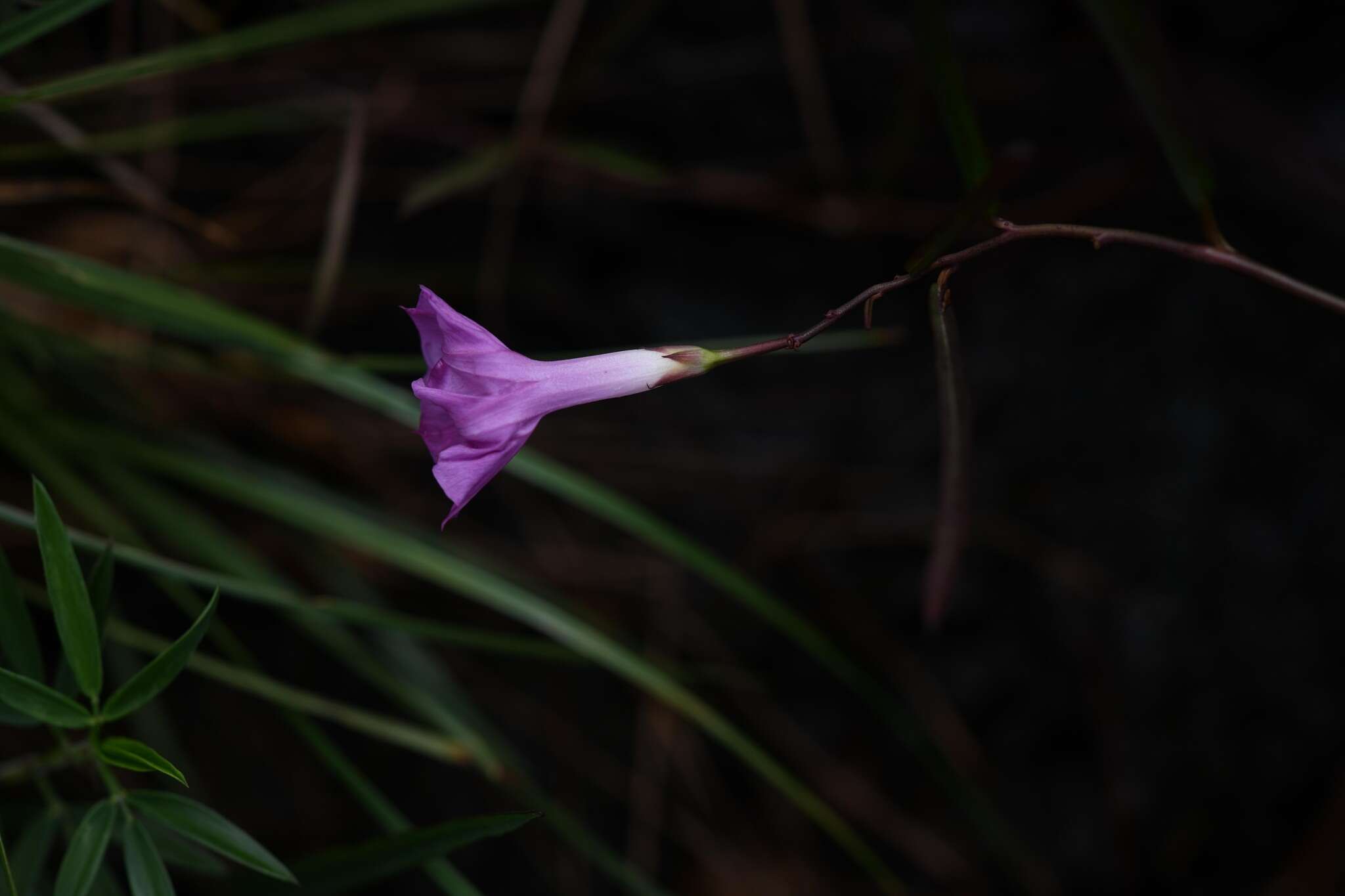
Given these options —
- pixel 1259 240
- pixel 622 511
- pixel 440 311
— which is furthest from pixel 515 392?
pixel 1259 240

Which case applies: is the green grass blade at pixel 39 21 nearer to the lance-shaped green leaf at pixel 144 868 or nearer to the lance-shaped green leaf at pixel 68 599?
the lance-shaped green leaf at pixel 68 599

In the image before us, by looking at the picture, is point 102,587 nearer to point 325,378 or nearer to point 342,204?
point 325,378

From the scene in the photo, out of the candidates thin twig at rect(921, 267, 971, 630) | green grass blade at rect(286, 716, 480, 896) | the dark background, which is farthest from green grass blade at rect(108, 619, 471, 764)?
→ thin twig at rect(921, 267, 971, 630)

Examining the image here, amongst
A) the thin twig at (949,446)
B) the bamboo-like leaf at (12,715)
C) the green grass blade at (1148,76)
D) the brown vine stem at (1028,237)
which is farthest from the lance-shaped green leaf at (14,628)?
the green grass blade at (1148,76)

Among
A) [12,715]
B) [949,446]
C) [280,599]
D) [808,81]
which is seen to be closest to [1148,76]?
[949,446]

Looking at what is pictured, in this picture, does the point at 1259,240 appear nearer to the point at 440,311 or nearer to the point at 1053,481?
the point at 1053,481
